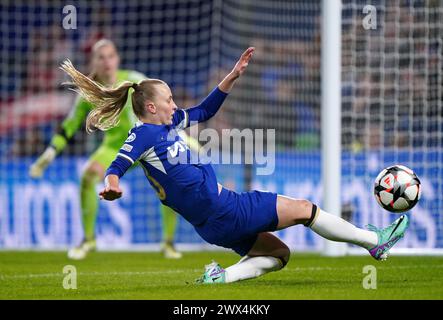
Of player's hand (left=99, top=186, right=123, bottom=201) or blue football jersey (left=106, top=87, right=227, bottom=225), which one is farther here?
blue football jersey (left=106, top=87, right=227, bottom=225)

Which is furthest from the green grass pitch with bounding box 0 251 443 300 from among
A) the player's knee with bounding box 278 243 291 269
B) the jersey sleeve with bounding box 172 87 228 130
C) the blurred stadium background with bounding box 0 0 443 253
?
the blurred stadium background with bounding box 0 0 443 253

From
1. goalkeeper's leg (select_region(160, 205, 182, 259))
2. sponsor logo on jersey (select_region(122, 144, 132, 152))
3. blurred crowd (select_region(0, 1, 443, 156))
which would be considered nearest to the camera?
sponsor logo on jersey (select_region(122, 144, 132, 152))

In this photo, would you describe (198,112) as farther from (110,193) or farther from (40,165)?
(40,165)

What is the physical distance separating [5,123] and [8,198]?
10.2 ft

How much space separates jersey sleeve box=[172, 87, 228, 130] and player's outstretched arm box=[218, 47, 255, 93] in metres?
0.06

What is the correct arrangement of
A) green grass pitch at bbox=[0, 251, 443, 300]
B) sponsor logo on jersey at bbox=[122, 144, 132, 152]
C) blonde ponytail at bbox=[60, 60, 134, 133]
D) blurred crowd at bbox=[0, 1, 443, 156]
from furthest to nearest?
blurred crowd at bbox=[0, 1, 443, 156]
blonde ponytail at bbox=[60, 60, 134, 133]
sponsor logo on jersey at bbox=[122, 144, 132, 152]
green grass pitch at bbox=[0, 251, 443, 300]

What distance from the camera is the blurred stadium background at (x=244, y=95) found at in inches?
420

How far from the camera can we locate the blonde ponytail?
6.40m

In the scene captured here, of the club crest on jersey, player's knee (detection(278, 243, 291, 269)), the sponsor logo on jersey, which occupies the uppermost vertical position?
the club crest on jersey

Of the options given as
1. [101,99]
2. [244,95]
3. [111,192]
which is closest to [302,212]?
[111,192]

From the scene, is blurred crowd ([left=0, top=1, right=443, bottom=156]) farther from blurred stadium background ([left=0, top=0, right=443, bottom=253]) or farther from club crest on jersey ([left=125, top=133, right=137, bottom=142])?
club crest on jersey ([left=125, top=133, right=137, bottom=142])

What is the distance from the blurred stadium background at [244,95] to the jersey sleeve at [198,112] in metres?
3.79

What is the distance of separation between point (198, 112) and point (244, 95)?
640 cm

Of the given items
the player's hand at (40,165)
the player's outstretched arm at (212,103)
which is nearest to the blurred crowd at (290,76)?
the player's hand at (40,165)
